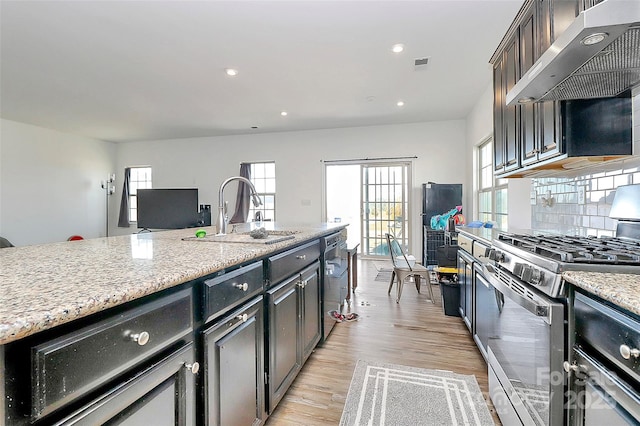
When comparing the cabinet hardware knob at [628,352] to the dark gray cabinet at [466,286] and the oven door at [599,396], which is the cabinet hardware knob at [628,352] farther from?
the dark gray cabinet at [466,286]

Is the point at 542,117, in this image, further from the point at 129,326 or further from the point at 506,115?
the point at 129,326

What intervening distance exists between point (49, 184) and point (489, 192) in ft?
26.5

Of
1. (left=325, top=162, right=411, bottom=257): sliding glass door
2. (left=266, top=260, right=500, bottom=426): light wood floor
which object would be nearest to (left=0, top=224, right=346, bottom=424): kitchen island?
(left=266, top=260, right=500, bottom=426): light wood floor

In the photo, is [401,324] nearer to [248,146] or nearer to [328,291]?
[328,291]

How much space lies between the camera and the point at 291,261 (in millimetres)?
1779

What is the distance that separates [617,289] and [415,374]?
1474 mm

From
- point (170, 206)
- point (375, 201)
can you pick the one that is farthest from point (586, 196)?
point (170, 206)

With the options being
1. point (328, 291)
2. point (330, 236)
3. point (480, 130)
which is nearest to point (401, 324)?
point (328, 291)

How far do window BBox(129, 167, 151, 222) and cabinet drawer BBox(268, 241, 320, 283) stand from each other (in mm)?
7054

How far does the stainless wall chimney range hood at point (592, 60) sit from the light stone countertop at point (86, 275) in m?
1.40

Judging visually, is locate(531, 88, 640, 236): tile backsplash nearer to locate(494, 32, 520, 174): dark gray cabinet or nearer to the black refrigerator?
locate(494, 32, 520, 174): dark gray cabinet

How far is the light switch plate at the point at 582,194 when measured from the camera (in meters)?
1.98

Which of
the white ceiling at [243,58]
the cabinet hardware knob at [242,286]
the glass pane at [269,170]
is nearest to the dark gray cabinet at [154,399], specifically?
the cabinet hardware knob at [242,286]

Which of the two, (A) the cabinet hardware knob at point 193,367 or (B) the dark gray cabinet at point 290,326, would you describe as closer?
(A) the cabinet hardware knob at point 193,367
